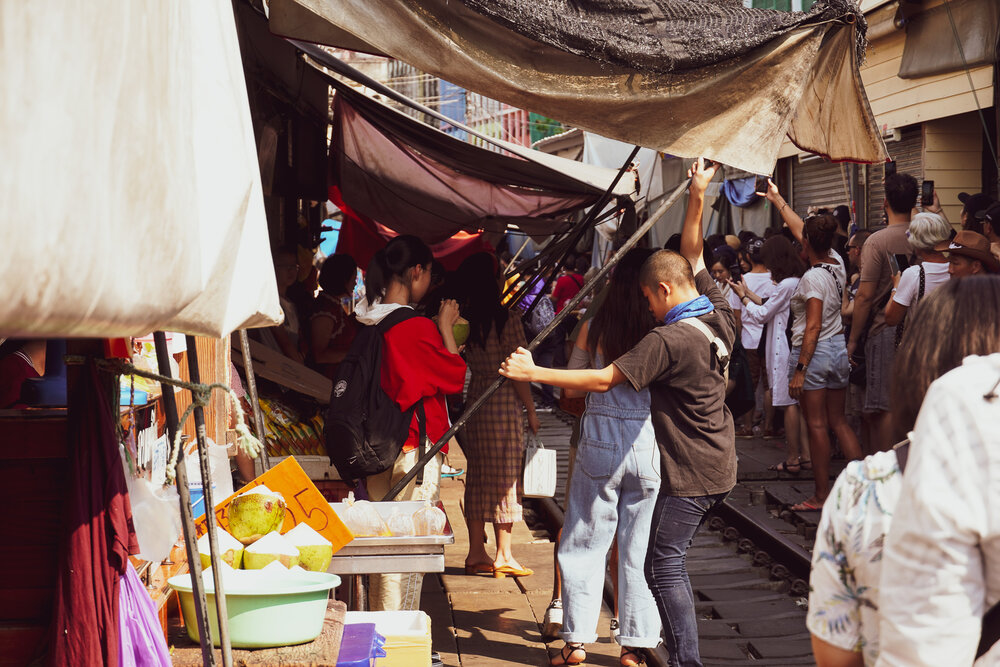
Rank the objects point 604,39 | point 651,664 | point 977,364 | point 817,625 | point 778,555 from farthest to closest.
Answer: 1. point 778,555
2. point 651,664
3. point 604,39
4. point 817,625
5. point 977,364

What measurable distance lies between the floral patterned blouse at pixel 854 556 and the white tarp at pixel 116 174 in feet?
4.40

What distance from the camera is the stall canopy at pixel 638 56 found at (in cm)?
398

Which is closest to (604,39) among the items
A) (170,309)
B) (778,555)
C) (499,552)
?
(170,309)

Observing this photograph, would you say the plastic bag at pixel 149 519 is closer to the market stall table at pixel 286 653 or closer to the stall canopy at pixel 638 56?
the market stall table at pixel 286 653

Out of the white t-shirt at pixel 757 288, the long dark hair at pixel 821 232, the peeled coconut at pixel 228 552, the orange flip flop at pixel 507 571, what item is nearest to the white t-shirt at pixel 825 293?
the long dark hair at pixel 821 232

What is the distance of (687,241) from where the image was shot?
534cm

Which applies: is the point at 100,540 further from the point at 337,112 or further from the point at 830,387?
the point at 830,387

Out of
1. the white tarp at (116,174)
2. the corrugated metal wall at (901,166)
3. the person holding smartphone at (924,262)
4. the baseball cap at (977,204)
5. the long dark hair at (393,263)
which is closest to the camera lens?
the white tarp at (116,174)

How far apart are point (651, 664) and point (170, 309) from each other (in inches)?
190

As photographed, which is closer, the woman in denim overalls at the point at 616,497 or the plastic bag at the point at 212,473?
the plastic bag at the point at 212,473

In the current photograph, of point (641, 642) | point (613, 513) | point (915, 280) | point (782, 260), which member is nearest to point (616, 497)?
point (613, 513)

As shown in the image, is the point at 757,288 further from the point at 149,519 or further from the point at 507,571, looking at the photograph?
the point at 149,519

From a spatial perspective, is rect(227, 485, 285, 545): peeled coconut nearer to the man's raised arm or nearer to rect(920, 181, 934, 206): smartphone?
the man's raised arm

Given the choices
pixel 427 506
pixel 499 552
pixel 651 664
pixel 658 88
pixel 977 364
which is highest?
pixel 658 88
